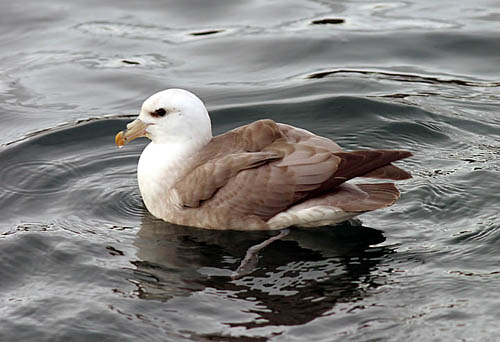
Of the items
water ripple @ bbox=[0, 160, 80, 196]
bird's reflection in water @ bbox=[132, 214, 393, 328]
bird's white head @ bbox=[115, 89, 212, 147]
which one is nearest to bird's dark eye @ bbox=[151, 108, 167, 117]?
bird's white head @ bbox=[115, 89, 212, 147]

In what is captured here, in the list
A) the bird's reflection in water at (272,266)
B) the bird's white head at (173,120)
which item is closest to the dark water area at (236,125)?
the bird's reflection in water at (272,266)

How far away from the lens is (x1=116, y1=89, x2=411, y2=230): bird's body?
7.64m

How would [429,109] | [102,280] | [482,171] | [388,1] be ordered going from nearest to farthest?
[102,280] < [482,171] < [429,109] < [388,1]

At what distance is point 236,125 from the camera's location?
34.3 feet

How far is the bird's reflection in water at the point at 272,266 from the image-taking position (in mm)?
Result: 6742

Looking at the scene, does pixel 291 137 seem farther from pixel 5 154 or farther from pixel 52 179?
pixel 5 154

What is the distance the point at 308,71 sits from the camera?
39.1ft

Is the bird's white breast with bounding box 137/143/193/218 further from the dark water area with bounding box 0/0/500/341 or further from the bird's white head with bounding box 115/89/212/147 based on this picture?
the dark water area with bounding box 0/0/500/341

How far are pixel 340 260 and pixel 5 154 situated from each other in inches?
161

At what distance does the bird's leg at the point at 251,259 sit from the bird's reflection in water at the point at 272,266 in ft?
0.15

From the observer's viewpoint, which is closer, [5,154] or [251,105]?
[5,154]

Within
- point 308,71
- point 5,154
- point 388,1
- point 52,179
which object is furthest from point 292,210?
point 388,1

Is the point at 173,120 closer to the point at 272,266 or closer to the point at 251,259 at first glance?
the point at 251,259

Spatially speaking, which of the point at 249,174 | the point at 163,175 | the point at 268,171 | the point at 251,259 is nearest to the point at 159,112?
the point at 163,175
